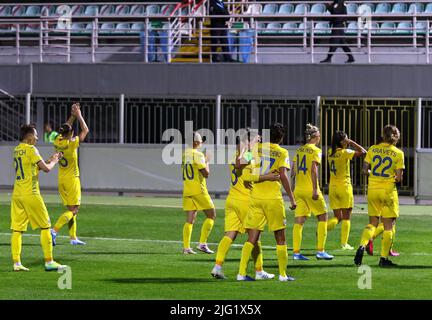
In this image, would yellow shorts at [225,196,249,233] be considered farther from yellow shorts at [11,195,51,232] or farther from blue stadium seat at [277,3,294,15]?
blue stadium seat at [277,3,294,15]

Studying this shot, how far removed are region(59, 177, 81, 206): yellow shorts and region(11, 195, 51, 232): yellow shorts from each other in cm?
406

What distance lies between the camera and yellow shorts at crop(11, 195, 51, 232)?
51.5ft

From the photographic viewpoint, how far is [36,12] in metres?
40.3

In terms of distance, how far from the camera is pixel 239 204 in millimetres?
15625

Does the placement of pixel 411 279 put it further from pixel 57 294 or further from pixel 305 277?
pixel 57 294

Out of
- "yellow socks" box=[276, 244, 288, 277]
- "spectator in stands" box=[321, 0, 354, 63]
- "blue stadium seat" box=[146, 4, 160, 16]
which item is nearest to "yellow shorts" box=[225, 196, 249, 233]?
"yellow socks" box=[276, 244, 288, 277]

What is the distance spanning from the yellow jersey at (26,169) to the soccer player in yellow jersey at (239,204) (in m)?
2.67

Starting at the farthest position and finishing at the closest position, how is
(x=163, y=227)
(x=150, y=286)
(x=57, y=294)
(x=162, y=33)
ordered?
(x=162, y=33), (x=163, y=227), (x=150, y=286), (x=57, y=294)

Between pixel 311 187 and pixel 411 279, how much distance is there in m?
3.23

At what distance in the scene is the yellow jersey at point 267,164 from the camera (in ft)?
47.9

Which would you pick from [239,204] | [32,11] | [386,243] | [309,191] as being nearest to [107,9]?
[32,11]

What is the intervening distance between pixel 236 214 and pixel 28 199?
285cm

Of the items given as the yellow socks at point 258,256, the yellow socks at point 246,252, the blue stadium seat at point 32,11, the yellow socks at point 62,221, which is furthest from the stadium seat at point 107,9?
the yellow socks at point 246,252

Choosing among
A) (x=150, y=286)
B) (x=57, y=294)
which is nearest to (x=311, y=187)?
(x=150, y=286)
